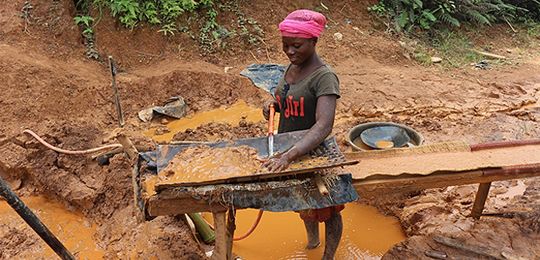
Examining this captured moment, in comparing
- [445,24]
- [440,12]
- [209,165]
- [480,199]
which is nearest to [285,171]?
[209,165]

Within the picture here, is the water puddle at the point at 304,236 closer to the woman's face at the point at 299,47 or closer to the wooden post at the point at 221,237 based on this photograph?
the wooden post at the point at 221,237

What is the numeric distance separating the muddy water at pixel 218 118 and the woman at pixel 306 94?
261cm

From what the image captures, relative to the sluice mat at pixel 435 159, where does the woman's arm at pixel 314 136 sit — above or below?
above

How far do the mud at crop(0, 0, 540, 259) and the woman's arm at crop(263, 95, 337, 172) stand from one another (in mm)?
1178

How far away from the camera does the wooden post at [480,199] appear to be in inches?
128

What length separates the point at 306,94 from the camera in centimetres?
267

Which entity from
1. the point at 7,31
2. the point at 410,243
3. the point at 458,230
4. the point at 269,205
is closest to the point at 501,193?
the point at 458,230

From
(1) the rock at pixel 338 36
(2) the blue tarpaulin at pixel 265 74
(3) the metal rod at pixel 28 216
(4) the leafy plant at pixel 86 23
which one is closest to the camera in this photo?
(3) the metal rod at pixel 28 216

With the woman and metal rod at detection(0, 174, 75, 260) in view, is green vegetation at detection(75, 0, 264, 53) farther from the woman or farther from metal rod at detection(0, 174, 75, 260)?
metal rod at detection(0, 174, 75, 260)

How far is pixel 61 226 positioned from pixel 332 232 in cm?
238

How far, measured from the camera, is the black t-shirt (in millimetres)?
2586

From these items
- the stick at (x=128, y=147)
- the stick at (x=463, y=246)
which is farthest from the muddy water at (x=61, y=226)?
the stick at (x=463, y=246)

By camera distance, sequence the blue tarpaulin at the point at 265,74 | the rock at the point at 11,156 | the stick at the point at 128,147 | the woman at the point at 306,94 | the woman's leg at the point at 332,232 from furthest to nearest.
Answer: the blue tarpaulin at the point at 265,74
the rock at the point at 11,156
the woman's leg at the point at 332,232
the stick at the point at 128,147
the woman at the point at 306,94

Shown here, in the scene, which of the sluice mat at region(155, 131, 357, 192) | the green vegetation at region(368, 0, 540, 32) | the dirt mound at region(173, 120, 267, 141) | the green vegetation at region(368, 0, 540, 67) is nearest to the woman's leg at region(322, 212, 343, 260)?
the sluice mat at region(155, 131, 357, 192)
